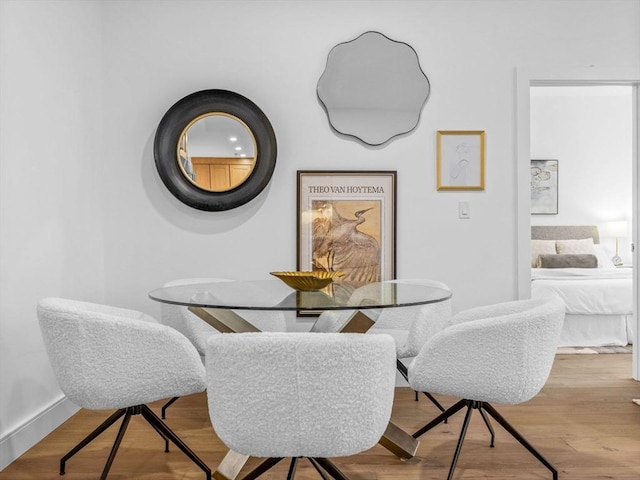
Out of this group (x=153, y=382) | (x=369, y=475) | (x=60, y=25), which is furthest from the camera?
(x=60, y=25)

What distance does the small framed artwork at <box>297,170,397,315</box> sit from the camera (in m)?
3.36

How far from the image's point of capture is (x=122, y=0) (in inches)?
132

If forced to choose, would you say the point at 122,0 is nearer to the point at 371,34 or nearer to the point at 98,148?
the point at 98,148

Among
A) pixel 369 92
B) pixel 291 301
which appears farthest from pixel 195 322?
pixel 369 92

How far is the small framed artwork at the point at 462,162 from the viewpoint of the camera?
133 inches

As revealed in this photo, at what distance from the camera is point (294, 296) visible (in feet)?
6.71

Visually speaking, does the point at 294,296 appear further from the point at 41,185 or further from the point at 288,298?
the point at 41,185

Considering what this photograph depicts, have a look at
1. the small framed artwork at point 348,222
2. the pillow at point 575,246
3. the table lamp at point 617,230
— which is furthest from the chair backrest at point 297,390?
the table lamp at point 617,230

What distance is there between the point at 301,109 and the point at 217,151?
0.59 metres

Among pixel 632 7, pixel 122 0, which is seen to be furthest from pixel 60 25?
pixel 632 7

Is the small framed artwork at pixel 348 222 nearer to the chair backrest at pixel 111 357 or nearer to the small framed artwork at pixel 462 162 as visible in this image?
the small framed artwork at pixel 462 162

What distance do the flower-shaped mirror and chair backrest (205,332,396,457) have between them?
213cm

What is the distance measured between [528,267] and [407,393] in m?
1.10

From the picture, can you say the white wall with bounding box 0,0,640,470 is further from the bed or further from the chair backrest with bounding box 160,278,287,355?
the bed
